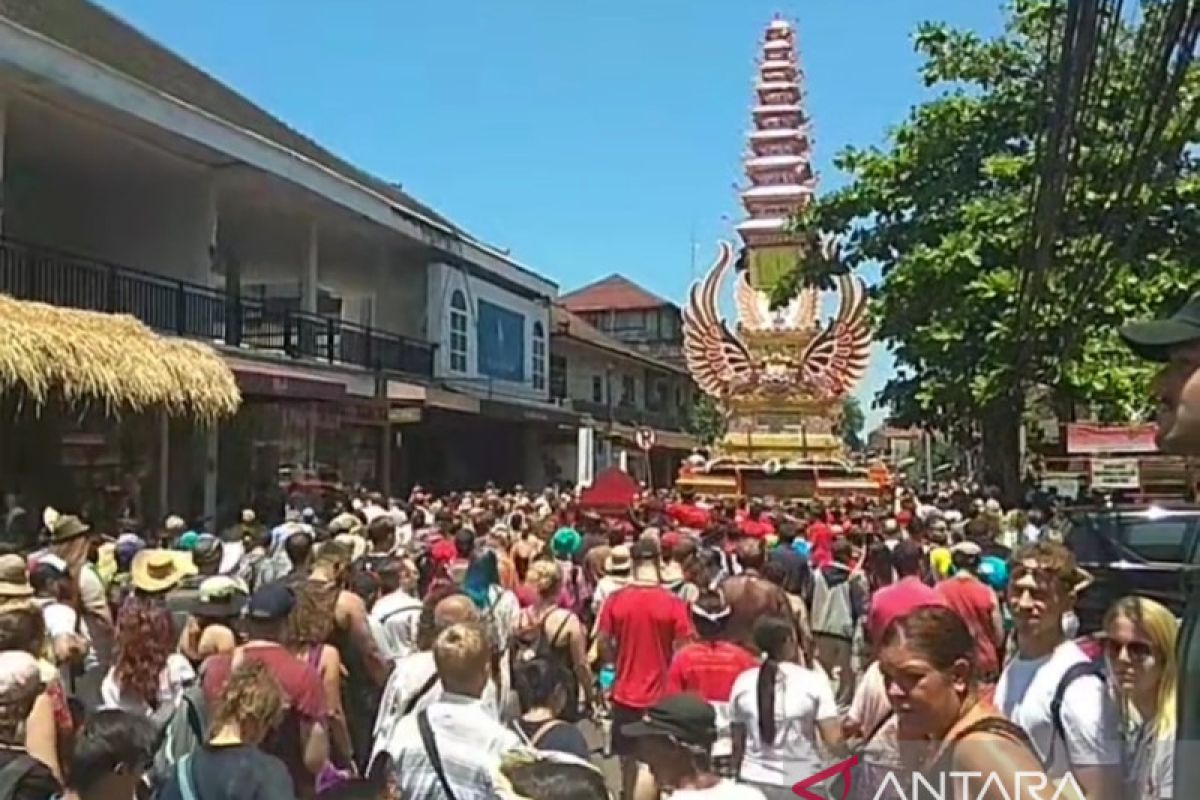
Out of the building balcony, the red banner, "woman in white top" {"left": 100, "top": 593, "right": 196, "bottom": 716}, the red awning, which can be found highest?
the building balcony

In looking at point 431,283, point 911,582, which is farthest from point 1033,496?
point 911,582

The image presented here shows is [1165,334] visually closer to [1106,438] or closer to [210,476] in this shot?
[210,476]

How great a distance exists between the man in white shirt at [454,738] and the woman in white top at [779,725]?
1.02 m

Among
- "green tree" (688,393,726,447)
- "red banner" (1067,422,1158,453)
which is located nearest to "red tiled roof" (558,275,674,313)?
"green tree" (688,393,726,447)

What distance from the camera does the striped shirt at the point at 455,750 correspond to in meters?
4.54

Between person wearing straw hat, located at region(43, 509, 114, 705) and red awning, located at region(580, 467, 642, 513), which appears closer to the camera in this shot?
person wearing straw hat, located at region(43, 509, 114, 705)

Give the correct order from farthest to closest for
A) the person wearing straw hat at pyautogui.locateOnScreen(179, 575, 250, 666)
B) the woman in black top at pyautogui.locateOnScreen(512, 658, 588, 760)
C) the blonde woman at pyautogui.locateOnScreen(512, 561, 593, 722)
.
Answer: the blonde woman at pyautogui.locateOnScreen(512, 561, 593, 722) → the person wearing straw hat at pyautogui.locateOnScreen(179, 575, 250, 666) → the woman in black top at pyautogui.locateOnScreen(512, 658, 588, 760)

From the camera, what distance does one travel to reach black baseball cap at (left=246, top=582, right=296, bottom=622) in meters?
5.59

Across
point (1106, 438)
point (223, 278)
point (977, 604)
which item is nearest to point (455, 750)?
point (977, 604)

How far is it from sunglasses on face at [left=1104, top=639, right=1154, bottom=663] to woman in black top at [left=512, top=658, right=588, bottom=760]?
1913 millimetres

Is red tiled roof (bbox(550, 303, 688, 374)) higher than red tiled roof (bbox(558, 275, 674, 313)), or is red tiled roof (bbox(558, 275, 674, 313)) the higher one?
red tiled roof (bbox(558, 275, 674, 313))

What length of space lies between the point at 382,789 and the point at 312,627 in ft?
4.60

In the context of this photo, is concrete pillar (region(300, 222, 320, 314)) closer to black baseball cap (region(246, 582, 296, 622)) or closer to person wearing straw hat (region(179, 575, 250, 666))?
person wearing straw hat (region(179, 575, 250, 666))

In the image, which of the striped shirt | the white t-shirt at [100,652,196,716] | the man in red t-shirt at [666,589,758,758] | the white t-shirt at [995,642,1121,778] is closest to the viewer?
the white t-shirt at [995,642,1121,778]
